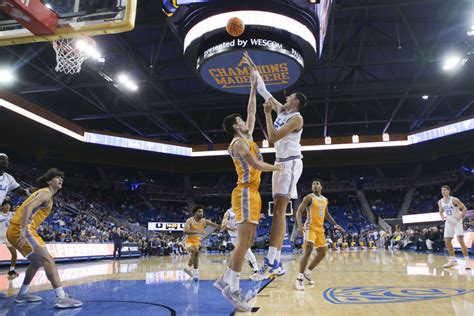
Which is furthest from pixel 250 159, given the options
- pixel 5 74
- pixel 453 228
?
pixel 5 74

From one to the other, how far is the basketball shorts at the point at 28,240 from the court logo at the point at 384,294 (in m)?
4.06

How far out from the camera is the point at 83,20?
625cm

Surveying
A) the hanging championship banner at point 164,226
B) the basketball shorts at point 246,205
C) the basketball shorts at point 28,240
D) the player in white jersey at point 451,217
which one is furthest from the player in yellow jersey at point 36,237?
the hanging championship banner at point 164,226

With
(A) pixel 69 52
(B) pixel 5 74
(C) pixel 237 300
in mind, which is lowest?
(C) pixel 237 300

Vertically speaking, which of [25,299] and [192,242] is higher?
[192,242]

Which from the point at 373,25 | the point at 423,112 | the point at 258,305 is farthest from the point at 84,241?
the point at 423,112

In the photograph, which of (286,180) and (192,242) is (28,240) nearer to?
(286,180)

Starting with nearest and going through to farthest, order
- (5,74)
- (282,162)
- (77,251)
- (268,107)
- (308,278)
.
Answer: (268,107) → (282,162) → (308,278) → (77,251) → (5,74)

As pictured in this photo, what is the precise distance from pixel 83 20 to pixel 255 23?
6.33 m

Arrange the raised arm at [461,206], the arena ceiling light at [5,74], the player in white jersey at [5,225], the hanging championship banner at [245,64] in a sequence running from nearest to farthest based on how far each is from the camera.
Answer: the raised arm at [461,206] < the player in white jersey at [5,225] < the hanging championship banner at [245,64] < the arena ceiling light at [5,74]

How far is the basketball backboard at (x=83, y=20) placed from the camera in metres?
6.09

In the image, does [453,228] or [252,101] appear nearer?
[252,101]

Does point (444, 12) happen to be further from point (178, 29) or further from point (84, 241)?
point (84, 241)

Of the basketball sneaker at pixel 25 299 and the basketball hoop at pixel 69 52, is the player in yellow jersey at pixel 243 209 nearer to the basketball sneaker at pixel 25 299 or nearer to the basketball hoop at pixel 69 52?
the basketball sneaker at pixel 25 299
